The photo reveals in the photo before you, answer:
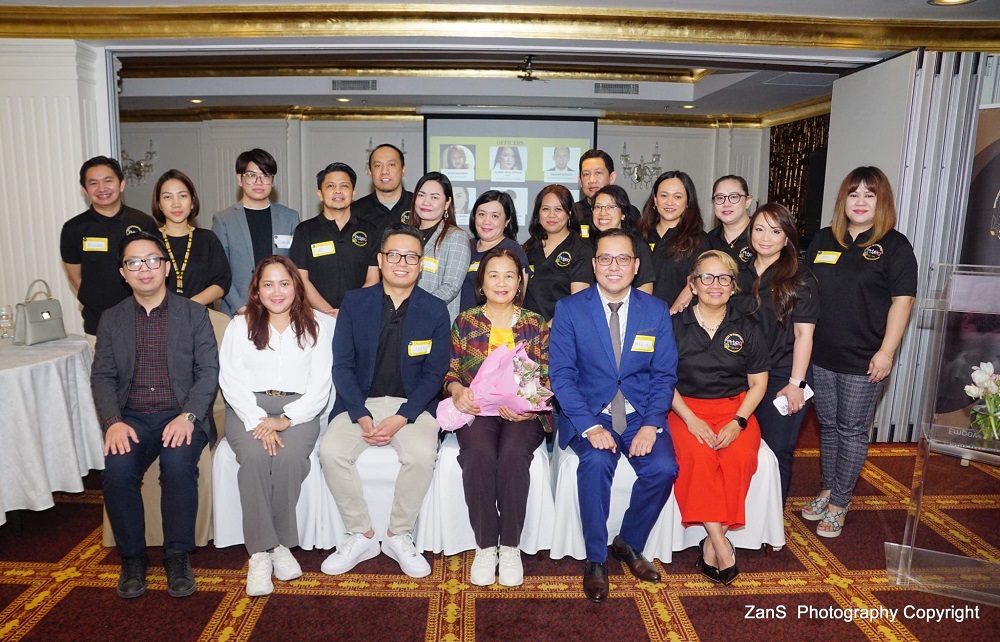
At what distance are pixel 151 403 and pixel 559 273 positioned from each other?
2.08 metres

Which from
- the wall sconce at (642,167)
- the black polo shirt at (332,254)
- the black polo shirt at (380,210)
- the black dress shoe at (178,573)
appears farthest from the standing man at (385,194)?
the wall sconce at (642,167)

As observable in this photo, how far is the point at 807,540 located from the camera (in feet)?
10.6

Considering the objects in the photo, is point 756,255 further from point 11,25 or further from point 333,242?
point 11,25

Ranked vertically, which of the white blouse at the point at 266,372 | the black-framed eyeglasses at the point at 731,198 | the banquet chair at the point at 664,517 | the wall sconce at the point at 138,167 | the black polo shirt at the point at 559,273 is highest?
the wall sconce at the point at 138,167

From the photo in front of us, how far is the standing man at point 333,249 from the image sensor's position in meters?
3.74

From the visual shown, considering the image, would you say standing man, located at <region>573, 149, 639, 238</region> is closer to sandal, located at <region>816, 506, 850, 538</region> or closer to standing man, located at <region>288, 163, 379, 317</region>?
standing man, located at <region>288, 163, 379, 317</region>

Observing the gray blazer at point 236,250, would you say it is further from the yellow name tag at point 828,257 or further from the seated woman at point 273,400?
the yellow name tag at point 828,257

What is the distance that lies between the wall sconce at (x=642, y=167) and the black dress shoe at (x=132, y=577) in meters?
8.15

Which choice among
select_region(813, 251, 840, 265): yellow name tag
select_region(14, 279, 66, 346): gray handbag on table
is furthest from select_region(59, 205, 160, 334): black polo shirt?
select_region(813, 251, 840, 265): yellow name tag

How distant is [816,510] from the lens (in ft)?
11.3

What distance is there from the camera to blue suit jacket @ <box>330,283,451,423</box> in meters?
3.00

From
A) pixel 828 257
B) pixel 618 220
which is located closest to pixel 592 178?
pixel 618 220

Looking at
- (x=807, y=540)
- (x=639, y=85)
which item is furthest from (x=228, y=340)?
(x=639, y=85)

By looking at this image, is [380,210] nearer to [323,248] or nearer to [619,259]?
[323,248]
